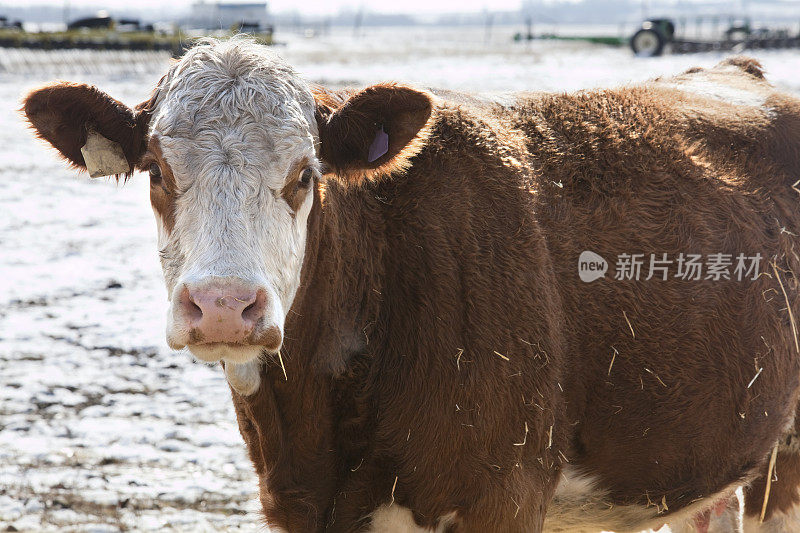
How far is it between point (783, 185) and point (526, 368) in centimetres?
186

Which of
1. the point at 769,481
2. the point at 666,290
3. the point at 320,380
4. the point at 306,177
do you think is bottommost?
the point at 769,481

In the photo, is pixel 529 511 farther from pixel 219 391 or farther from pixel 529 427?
pixel 219 391

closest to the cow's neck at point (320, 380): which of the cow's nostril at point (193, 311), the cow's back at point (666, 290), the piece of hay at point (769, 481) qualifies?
the cow's nostril at point (193, 311)

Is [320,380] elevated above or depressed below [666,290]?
below

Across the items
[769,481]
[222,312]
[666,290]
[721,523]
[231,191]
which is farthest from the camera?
[721,523]

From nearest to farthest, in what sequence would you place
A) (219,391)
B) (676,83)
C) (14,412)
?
(676,83) → (14,412) → (219,391)

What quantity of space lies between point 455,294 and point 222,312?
3.32 feet

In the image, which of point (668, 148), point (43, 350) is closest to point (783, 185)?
point (668, 148)

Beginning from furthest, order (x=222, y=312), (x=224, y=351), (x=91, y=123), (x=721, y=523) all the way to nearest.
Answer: (x=721, y=523), (x=91, y=123), (x=224, y=351), (x=222, y=312)

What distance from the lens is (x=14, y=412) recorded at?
18.4 feet

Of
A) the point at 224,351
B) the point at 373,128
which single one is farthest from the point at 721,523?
the point at 224,351

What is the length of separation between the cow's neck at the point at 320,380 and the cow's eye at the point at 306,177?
0.17 meters

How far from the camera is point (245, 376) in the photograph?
2969 mm

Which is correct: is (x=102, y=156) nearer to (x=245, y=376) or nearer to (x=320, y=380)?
(x=245, y=376)
